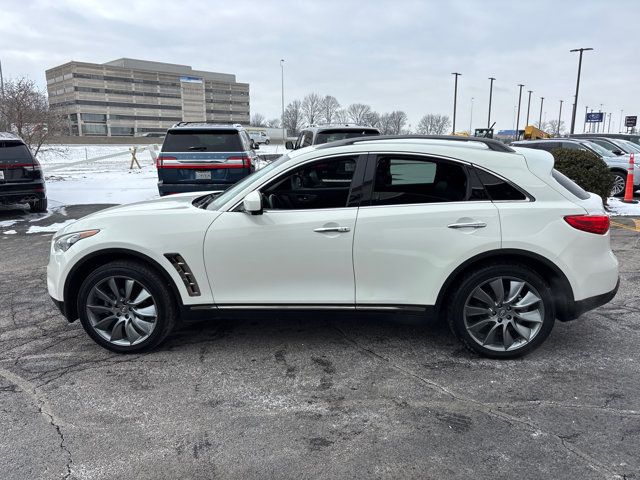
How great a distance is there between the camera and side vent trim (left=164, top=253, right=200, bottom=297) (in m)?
3.76

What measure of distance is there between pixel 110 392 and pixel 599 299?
3606 mm

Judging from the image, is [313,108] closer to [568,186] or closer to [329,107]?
[329,107]

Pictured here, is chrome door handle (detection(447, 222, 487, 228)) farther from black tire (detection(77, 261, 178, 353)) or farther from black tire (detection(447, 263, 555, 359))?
black tire (detection(77, 261, 178, 353))

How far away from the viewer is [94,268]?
395 cm

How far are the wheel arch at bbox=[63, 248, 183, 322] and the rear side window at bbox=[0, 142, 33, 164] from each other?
7.14m

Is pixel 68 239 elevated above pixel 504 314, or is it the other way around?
pixel 68 239

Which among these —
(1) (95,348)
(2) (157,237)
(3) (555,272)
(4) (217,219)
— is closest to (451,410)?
(3) (555,272)

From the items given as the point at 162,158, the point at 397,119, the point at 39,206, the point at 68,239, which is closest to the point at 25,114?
the point at 39,206

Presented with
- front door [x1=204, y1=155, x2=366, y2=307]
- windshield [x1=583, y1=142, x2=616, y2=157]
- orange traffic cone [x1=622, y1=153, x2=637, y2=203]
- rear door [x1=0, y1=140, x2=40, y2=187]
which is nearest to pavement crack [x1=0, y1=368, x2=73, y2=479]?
front door [x1=204, y1=155, x2=366, y2=307]

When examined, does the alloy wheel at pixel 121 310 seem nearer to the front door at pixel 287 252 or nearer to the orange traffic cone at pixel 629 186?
the front door at pixel 287 252

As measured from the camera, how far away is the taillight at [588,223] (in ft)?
11.8

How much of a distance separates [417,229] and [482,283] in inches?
24.8

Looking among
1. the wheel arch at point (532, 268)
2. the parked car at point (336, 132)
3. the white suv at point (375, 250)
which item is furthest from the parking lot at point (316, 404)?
the parked car at point (336, 132)

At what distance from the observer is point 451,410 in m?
3.14
